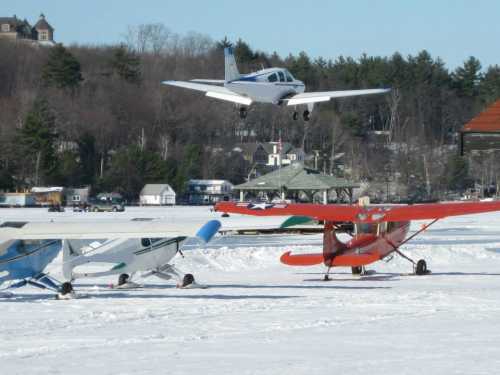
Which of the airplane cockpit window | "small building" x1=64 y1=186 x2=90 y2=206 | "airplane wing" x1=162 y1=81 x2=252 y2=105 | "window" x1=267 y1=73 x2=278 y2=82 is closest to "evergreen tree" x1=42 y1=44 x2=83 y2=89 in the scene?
"small building" x1=64 y1=186 x2=90 y2=206

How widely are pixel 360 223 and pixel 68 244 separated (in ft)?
21.3

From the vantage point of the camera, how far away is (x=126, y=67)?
129750 mm

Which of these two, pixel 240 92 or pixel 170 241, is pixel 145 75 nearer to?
pixel 240 92

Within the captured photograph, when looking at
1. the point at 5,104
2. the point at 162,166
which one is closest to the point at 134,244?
the point at 162,166

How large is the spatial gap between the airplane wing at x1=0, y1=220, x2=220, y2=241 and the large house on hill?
16613cm

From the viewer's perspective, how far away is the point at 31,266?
15820 millimetres

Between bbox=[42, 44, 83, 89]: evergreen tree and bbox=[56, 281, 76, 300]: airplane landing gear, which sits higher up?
bbox=[42, 44, 83, 89]: evergreen tree

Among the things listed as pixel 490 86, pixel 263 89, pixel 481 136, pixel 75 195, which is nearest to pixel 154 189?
pixel 75 195

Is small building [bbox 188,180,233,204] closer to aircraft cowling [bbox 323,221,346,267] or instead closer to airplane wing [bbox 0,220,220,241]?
aircraft cowling [bbox 323,221,346,267]

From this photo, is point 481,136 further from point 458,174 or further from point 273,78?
point 458,174

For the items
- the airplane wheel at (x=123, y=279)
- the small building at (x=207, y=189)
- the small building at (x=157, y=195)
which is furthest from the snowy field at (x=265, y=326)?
the small building at (x=207, y=189)

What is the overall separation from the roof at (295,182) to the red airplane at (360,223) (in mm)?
46913

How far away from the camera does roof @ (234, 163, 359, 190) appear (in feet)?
226

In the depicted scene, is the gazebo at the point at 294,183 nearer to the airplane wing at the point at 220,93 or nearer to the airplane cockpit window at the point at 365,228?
the airplane wing at the point at 220,93
